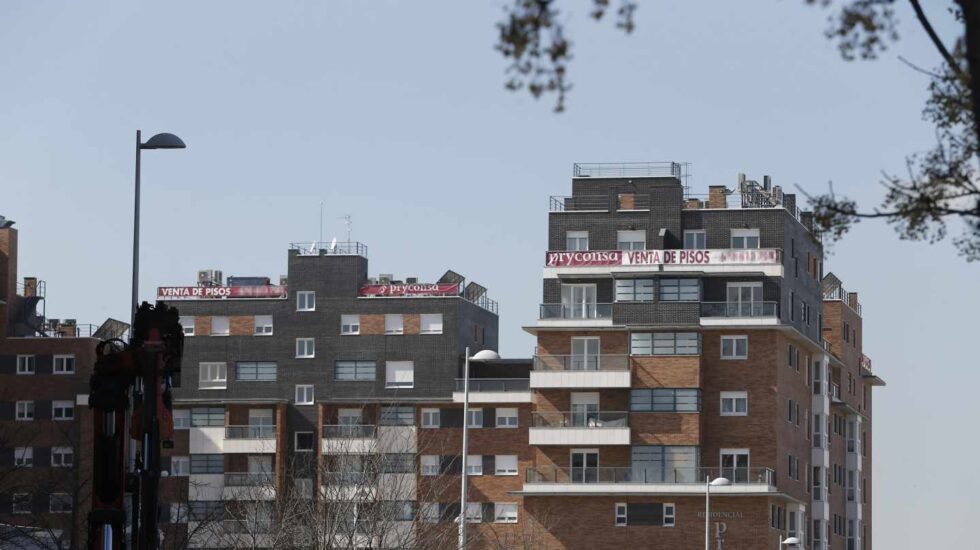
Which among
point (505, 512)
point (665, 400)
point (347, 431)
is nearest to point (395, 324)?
point (347, 431)

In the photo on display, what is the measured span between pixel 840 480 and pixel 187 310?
39.5m

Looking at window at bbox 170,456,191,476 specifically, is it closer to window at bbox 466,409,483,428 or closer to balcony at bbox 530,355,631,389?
window at bbox 466,409,483,428

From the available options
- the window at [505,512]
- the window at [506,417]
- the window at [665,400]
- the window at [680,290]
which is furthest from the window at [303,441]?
the window at [680,290]

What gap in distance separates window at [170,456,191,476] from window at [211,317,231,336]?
7.01 meters

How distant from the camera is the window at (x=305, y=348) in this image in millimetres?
122562

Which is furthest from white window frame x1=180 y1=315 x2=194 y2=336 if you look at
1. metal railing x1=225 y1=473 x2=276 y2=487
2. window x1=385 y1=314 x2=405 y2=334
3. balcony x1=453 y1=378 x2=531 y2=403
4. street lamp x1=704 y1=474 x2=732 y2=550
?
street lamp x1=704 y1=474 x2=732 y2=550

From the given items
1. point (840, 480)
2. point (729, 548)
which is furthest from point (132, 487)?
point (840, 480)

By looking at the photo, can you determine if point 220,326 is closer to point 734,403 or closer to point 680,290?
point 680,290

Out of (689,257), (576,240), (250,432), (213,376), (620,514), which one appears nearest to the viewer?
(620,514)

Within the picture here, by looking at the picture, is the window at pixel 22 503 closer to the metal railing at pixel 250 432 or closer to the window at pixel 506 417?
the metal railing at pixel 250 432

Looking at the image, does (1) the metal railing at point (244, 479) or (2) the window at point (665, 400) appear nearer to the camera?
(2) the window at point (665, 400)

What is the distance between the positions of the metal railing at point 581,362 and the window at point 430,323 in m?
9.02

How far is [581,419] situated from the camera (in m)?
112

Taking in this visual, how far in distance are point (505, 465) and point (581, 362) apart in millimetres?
7904
